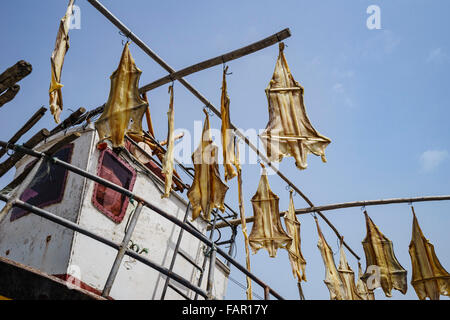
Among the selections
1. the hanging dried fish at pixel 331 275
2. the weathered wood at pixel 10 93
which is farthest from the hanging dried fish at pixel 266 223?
the weathered wood at pixel 10 93

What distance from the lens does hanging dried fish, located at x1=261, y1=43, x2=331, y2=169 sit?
667cm

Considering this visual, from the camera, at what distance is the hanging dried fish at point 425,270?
34.0ft

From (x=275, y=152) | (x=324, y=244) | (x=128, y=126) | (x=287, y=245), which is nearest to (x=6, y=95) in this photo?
(x=128, y=126)

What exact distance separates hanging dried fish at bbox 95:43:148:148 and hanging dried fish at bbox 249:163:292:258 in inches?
175

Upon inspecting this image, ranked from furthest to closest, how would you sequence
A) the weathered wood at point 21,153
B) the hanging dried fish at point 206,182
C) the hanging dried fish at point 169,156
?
the hanging dried fish at point 206,182
the hanging dried fish at point 169,156
the weathered wood at point 21,153

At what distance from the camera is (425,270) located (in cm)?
1058

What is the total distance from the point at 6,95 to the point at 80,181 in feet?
10.9

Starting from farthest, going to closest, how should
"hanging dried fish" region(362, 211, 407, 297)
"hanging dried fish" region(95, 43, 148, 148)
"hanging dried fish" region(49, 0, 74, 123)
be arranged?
1. "hanging dried fish" region(362, 211, 407, 297)
2. "hanging dried fish" region(95, 43, 148, 148)
3. "hanging dried fish" region(49, 0, 74, 123)

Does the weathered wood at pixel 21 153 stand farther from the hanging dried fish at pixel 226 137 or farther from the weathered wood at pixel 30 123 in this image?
the hanging dried fish at pixel 226 137

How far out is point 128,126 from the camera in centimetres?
622

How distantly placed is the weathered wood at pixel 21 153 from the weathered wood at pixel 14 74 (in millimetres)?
713

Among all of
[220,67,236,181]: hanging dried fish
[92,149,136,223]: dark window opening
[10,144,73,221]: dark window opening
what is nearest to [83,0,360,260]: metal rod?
[220,67,236,181]: hanging dried fish

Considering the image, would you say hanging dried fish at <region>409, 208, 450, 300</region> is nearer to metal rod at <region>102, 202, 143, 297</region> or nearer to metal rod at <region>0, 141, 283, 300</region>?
metal rod at <region>0, 141, 283, 300</region>
